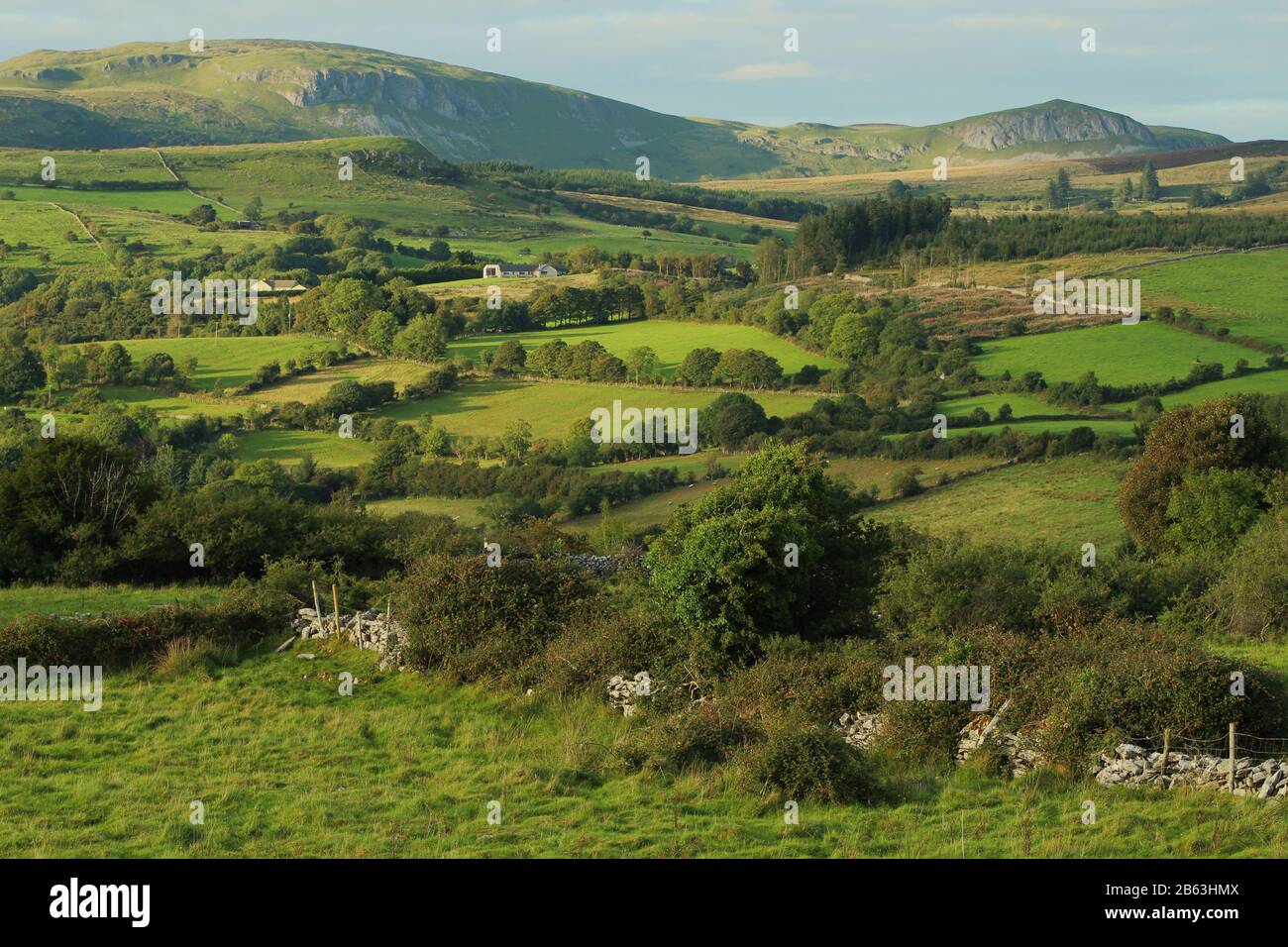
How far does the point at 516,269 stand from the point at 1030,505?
292 ft

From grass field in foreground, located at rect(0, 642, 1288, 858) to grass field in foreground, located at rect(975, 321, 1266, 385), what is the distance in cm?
6295

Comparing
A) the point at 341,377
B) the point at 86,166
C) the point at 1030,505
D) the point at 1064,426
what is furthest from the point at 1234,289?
the point at 86,166

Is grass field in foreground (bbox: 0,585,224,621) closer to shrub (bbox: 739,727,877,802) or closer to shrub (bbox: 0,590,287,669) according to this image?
shrub (bbox: 0,590,287,669)

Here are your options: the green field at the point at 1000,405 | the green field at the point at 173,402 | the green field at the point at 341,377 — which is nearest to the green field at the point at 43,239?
the green field at the point at 173,402

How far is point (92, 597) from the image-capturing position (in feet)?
77.1

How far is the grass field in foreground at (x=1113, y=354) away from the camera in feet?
247

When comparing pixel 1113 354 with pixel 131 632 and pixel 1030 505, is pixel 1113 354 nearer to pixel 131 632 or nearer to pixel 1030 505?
pixel 1030 505

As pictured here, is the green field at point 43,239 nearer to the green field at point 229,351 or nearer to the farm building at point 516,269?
the green field at point 229,351

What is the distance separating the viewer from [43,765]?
592 inches

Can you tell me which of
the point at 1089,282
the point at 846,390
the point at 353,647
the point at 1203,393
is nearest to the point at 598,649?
the point at 353,647

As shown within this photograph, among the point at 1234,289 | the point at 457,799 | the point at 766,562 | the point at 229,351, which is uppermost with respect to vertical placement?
the point at 1234,289

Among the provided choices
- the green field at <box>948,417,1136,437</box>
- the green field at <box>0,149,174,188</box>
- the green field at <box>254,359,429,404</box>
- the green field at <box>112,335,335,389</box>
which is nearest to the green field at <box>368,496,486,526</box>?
Answer: the green field at <box>254,359,429,404</box>

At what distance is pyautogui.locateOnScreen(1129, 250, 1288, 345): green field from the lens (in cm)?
8619

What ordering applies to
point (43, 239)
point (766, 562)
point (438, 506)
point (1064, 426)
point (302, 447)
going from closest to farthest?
point (766, 562) < point (438, 506) < point (1064, 426) < point (302, 447) < point (43, 239)
